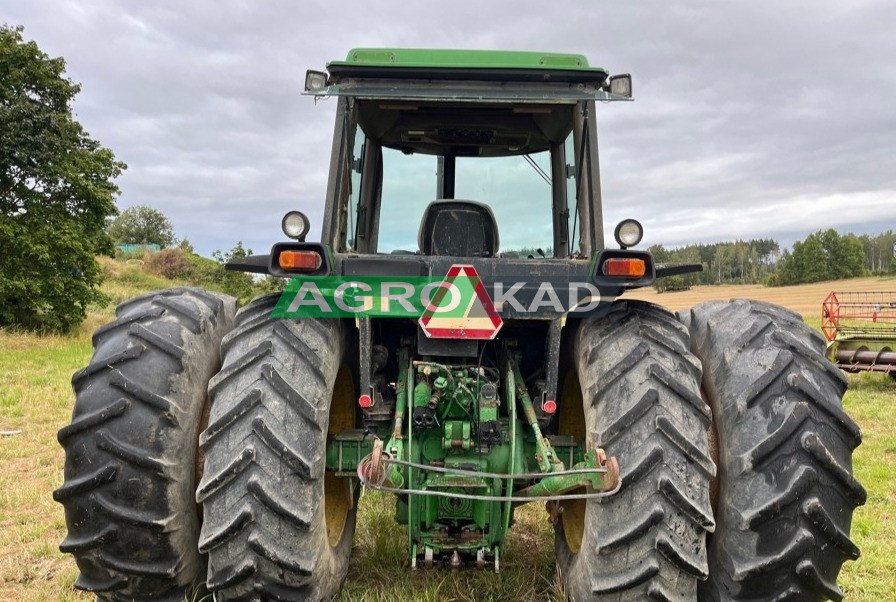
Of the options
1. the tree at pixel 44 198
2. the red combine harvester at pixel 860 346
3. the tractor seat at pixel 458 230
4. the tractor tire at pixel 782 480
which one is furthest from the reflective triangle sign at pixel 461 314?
the tree at pixel 44 198

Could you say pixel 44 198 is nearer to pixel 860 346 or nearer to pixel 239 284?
Answer: pixel 239 284

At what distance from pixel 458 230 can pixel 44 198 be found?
63.7ft

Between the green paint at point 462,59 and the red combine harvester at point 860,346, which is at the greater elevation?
the green paint at point 462,59

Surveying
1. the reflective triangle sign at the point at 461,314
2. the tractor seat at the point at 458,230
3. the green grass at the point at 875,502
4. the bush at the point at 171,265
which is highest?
the bush at the point at 171,265

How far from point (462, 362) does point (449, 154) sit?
1.55 metres

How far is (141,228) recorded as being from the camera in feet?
244

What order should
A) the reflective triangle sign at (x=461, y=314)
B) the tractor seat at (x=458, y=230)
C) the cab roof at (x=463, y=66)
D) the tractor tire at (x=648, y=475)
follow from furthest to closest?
the tractor seat at (x=458, y=230) < the cab roof at (x=463, y=66) < the reflective triangle sign at (x=461, y=314) < the tractor tire at (x=648, y=475)

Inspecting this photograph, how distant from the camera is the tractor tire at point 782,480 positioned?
9.16 ft

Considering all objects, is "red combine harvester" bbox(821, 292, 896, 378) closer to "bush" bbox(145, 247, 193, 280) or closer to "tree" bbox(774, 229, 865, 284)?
"bush" bbox(145, 247, 193, 280)

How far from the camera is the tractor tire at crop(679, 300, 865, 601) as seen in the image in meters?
2.79

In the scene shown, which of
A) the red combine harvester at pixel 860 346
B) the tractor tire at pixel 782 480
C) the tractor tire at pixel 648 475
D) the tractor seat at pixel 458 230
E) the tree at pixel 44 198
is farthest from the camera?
the tree at pixel 44 198

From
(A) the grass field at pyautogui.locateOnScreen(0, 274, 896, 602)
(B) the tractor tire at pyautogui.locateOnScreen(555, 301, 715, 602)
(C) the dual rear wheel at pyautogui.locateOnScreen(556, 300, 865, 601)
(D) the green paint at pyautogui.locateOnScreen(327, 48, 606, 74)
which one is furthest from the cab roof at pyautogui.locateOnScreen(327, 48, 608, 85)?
(A) the grass field at pyautogui.locateOnScreen(0, 274, 896, 602)

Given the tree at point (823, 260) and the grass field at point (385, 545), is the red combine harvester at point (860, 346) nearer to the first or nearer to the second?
the grass field at point (385, 545)

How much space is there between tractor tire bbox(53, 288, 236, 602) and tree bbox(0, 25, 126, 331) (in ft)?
60.0
